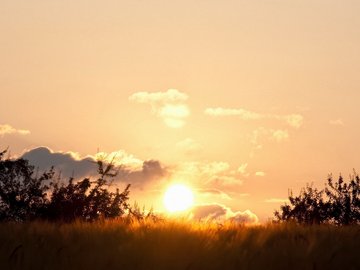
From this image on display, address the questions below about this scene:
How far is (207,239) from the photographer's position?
852 cm

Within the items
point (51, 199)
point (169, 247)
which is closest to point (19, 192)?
point (51, 199)

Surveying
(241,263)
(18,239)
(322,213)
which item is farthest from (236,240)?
(322,213)

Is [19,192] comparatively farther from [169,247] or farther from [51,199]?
[169,247]

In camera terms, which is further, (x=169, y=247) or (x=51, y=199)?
(x=51, y=199)

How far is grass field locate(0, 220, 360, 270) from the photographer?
24.2 feet

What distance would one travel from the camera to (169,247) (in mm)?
8023

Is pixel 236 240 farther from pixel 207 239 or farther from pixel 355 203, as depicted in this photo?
pixel 355 203

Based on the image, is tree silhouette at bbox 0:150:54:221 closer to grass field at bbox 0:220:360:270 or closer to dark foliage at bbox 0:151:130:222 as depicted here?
dark foliage at bbox 0:151:130:222

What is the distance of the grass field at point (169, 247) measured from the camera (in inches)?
290

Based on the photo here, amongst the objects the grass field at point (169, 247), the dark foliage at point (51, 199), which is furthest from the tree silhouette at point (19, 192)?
the grass field at point (169, 247)

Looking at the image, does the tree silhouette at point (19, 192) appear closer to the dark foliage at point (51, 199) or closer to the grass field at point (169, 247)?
the dark foliage at point (51, 199)

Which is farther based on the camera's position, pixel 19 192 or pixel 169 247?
pixel 19 192

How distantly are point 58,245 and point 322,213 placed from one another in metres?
22.1

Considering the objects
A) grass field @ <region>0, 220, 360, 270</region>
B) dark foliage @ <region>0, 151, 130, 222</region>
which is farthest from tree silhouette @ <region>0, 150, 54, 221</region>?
grass field @ <region>0, 220, 360, 270</region>
